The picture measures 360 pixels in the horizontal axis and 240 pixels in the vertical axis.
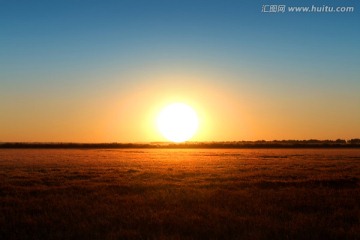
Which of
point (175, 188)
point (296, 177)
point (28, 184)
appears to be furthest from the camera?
point (296, 177)

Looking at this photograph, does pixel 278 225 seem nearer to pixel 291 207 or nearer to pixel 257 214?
pixel 257 214

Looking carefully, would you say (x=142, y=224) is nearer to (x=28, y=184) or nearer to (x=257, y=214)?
(x=257, y=214)

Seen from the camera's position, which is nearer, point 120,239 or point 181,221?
point 120,239

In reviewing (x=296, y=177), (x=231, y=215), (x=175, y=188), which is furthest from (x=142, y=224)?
(x=296, y=177)

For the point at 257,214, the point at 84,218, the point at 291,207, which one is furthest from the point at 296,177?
the point at 84,218

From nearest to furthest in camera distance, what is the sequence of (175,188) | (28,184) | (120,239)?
(120,239), (175,188), (28,184)

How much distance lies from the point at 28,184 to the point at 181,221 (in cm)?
1401

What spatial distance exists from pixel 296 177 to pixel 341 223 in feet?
49.3

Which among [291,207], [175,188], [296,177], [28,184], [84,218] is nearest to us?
[84,218]

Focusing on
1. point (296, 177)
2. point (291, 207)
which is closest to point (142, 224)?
point (291, 207)

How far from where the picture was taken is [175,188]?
2238cm

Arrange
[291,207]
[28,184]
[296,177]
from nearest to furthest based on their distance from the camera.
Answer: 1. [291,207]
2. [28,184]
3. [296,177]

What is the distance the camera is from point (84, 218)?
581 inches

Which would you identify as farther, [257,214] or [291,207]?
[291,207]
